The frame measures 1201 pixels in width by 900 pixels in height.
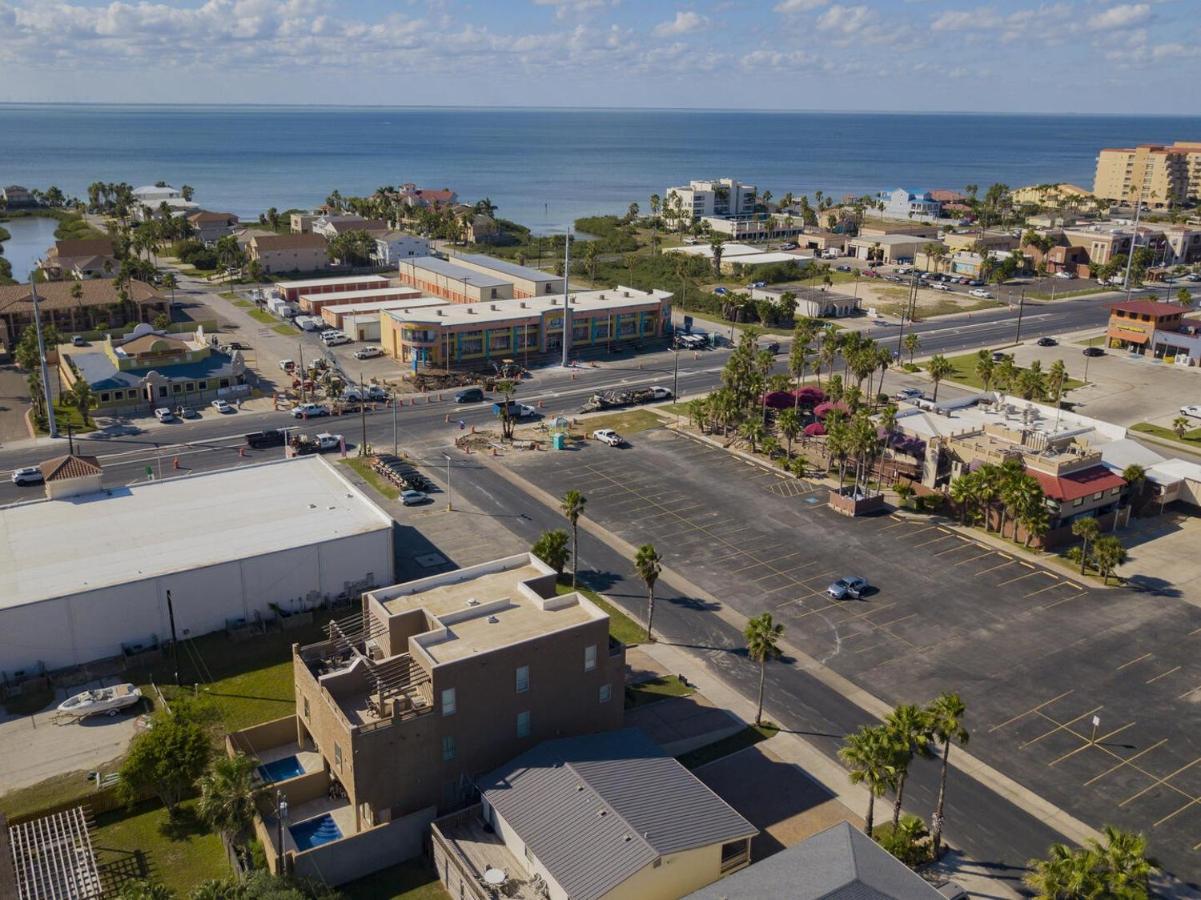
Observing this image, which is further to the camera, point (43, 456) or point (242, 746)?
point (43, 456)

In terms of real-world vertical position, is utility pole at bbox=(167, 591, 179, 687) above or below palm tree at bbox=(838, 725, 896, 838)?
below

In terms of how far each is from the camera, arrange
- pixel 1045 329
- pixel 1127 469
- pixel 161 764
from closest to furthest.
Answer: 1. pixel 161 764
2. pixel 1127 469
3. pixel 1045 329

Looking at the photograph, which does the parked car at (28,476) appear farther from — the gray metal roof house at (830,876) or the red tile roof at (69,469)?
the gray metal roof house at (830,876)

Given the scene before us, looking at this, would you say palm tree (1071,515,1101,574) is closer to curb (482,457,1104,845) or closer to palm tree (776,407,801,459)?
curb (482,457,1104,845)

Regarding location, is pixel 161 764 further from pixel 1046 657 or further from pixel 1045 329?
pixel 1045 329

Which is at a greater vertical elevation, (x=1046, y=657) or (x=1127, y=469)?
(x=1127, y=469)

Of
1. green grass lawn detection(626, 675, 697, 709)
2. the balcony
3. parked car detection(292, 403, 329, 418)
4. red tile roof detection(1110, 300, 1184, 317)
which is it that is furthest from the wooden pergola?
red tile roof detection(1110, 300, 1184, 317)

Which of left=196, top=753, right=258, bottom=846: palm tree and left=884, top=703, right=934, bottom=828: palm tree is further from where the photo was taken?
left=196, top=753, right=258, bottom=846: palm tree

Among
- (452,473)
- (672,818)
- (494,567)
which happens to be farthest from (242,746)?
(452,473)
